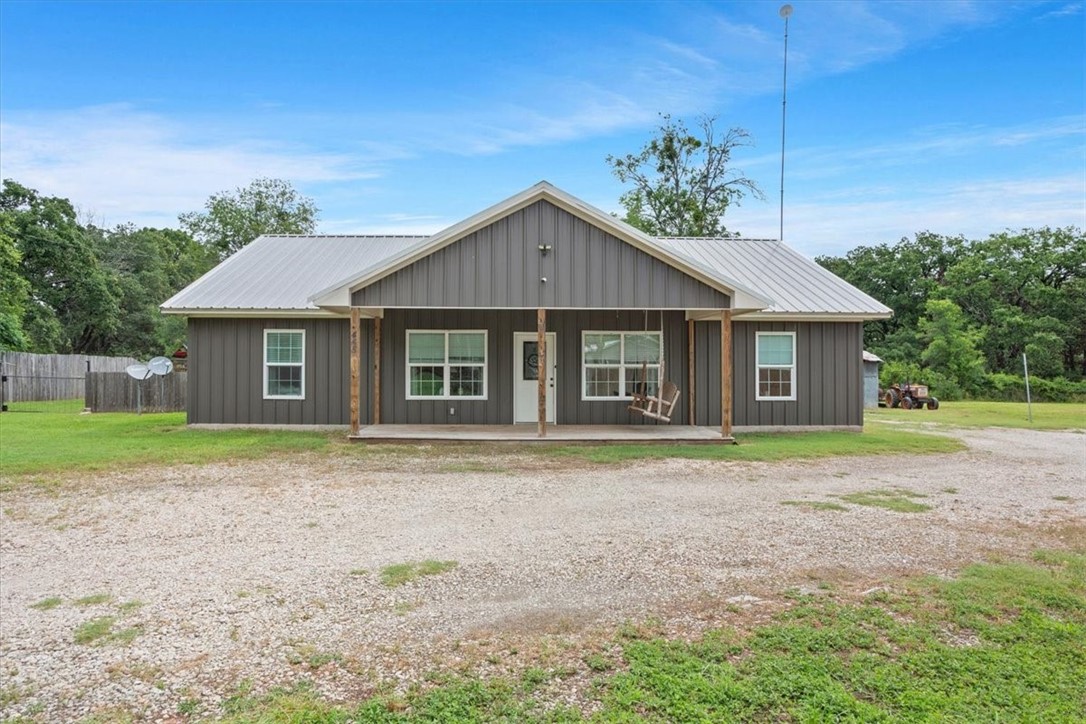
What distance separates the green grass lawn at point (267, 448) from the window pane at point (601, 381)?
266 centimetres

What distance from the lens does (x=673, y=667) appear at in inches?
118

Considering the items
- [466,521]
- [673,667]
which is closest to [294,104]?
[466,521]

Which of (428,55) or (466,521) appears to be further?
(428,55)

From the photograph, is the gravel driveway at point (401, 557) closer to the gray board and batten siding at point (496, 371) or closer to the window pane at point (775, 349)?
the gray board and batten siding at point (496, 371)

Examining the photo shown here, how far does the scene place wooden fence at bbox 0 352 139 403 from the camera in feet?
65.3

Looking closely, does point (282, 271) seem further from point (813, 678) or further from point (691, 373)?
point (813, 678)

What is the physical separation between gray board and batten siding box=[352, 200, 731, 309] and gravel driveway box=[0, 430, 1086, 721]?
3.42 meters

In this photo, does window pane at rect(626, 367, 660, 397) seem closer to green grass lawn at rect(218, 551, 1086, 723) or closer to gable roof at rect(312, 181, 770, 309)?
gable roof at rect(312, 181, 770, 309)

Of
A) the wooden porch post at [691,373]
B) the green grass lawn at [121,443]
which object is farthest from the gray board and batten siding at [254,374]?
the wooden porch post at [691,373]

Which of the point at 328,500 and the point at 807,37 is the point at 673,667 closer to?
the point at 328,500

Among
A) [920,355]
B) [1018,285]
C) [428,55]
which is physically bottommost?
[920,355]

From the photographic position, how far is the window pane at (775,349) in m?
13.3

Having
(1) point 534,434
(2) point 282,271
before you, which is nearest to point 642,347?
(1) point 534,434

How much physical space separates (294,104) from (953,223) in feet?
125
